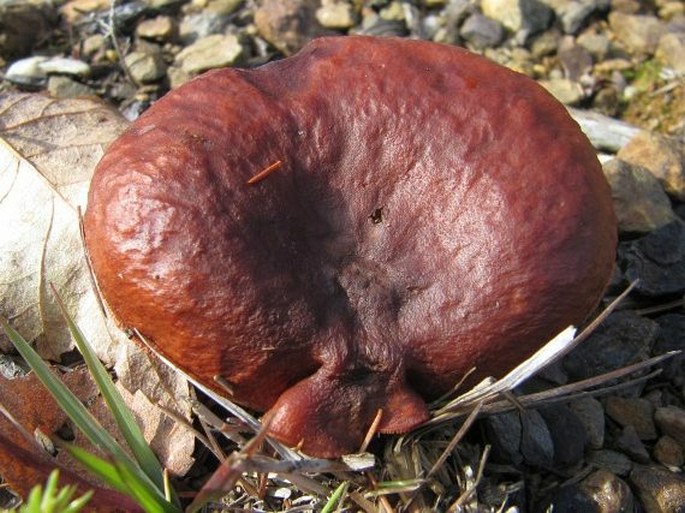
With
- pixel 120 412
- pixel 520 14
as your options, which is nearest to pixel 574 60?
pixel 520 14

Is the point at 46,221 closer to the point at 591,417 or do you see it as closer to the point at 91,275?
the point at 91,275

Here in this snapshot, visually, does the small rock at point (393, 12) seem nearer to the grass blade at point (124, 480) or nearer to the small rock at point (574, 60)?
the small rock at point (574, 60)

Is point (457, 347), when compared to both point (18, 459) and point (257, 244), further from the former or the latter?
point (18, 459)

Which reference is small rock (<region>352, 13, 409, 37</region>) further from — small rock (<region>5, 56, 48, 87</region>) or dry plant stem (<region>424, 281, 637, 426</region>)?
dry plant stem (<region>424, 281, 637, 426</region>)

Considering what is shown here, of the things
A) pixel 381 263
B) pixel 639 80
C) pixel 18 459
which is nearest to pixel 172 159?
pixel 381 263

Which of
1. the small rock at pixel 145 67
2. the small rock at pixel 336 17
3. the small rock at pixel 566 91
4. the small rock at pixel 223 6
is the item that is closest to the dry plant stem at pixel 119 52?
the small rock at pixel 145 67

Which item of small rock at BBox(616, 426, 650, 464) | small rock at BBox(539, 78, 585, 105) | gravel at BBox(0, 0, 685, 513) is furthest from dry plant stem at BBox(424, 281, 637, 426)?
small rock at BBox(539, 78, 585, 105)
